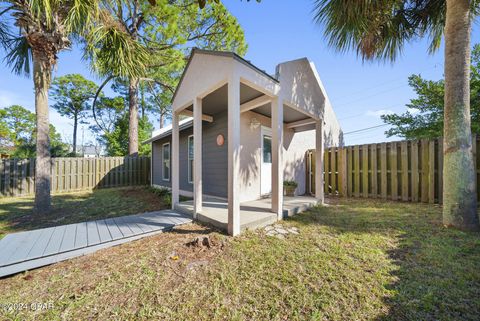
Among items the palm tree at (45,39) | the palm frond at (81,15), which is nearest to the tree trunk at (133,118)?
the palm tree at (45,39)

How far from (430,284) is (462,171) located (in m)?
2.47

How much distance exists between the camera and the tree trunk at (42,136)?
487 centimetres

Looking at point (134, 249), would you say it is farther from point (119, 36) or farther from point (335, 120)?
point (335, 120)

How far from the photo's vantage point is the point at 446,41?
3395 millimetres

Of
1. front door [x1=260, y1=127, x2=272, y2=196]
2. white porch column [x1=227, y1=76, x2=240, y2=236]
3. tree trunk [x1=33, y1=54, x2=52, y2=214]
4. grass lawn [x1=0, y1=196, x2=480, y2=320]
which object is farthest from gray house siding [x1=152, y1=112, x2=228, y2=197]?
tree trunk [x1=33, y1=54, x2=52, y2=214]

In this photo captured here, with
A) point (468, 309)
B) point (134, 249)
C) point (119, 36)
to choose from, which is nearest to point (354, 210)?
point (468, 309)

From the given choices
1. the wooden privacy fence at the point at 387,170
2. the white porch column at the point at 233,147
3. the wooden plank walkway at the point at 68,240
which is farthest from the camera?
the wooden privacy fence at the point at 387,170

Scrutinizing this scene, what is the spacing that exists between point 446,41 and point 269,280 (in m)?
4.93

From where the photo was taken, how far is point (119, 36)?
188 inches

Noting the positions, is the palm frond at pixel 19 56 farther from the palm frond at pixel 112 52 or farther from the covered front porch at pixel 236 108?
the covered front porch at pixel 236 108

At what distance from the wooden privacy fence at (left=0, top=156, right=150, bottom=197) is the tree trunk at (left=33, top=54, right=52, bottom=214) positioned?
18.0 feet

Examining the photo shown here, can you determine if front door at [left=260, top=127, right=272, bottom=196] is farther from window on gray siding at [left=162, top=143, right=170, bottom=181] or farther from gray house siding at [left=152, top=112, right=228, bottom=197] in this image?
window on gray siding at [left=162, top=143, right=170, bottom=181]

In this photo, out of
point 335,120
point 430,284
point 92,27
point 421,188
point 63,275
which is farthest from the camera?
point 335,120

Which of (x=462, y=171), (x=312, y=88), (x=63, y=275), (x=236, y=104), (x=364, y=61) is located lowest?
(x=63, y=275)
